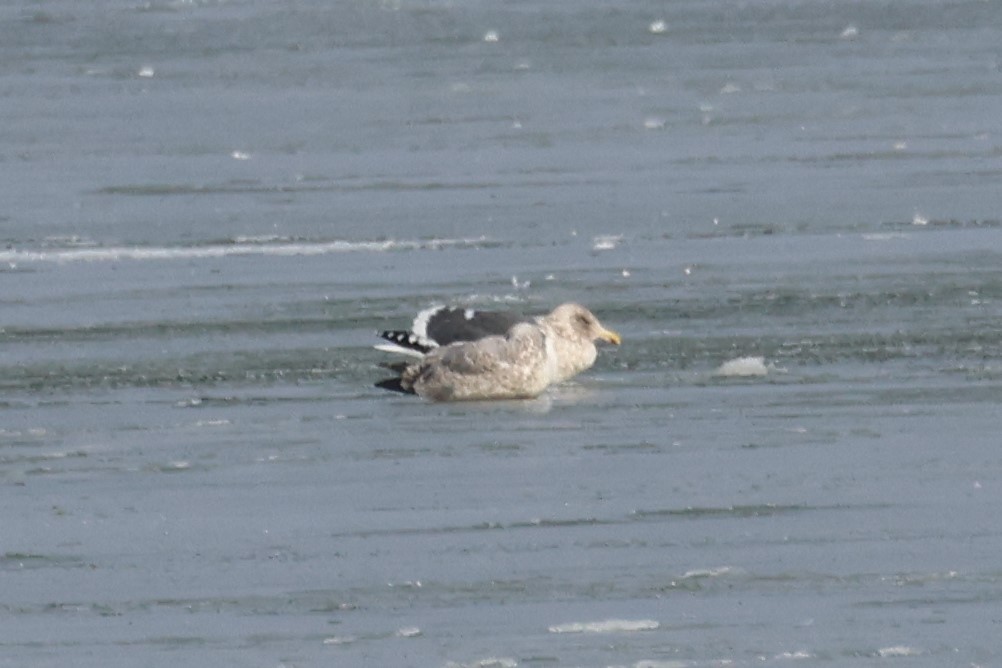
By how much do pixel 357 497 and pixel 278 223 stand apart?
6.02 meters

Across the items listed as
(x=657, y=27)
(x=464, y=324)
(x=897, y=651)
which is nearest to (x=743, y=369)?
(x=464, y=324)

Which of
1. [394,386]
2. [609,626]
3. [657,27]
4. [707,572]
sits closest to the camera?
[609,626]

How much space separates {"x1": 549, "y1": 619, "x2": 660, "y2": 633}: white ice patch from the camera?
5.50 metres

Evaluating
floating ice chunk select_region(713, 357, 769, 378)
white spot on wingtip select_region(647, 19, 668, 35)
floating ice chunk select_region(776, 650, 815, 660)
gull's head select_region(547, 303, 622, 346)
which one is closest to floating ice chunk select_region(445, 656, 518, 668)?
floating ice chunk select_region(776, 650, 815, 660)

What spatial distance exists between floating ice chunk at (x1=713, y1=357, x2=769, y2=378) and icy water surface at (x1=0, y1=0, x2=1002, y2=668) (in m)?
0.03

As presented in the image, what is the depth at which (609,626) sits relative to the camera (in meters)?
5.54

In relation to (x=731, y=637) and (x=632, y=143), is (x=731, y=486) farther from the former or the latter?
(x=632, y=143)

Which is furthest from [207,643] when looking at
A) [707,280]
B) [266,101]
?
[266,101]

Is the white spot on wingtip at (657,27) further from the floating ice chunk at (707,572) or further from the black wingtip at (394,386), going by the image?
the floating ice chunk at (707,572)

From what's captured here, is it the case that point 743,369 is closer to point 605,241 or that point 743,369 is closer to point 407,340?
point 407,340

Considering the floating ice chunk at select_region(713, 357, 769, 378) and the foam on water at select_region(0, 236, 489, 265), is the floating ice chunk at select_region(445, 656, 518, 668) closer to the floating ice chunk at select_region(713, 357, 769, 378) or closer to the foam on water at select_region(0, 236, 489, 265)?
the floating ice chunk at select_region(713, 357, 769, 378)

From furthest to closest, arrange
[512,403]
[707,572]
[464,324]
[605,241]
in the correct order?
[605,241], [464,324], [512,403], [707,572]

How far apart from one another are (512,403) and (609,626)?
318cm

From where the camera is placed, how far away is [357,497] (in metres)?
6.98
